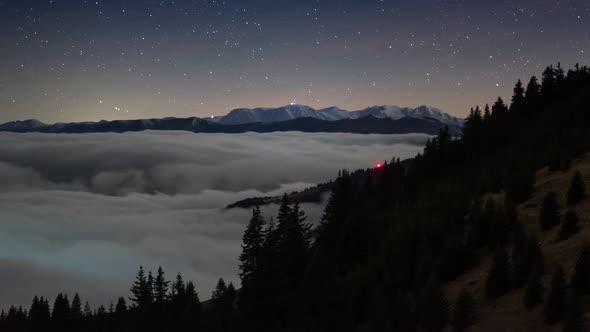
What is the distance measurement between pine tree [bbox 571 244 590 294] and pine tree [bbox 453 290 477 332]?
5347 mm

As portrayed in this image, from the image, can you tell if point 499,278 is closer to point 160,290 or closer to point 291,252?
point 291,252

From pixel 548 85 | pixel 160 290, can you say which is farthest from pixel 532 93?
pixel 160 290

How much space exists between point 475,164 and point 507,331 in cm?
6306

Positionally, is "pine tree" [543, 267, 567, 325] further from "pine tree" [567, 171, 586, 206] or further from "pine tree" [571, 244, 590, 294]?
"pine tree" [567, 171, 586, 206]

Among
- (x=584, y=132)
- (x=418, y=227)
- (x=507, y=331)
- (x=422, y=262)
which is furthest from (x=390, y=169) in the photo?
(x=507, y=331)

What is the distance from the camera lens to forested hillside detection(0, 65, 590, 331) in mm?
24000

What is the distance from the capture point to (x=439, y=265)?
105 ft

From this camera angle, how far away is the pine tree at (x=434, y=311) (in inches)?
996

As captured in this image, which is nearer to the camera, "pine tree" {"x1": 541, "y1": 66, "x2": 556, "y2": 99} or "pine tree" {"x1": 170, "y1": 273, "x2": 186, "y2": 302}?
"pine tree" {"x1": 170, "y1": 273, "x2": 186, "y2": 302}

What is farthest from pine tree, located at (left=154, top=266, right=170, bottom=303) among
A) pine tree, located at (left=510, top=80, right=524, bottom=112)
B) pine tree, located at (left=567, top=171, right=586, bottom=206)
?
pine tree, located at (left=510, top=80, right=524, bottom=112)

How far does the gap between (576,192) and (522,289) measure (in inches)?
498

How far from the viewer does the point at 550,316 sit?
2041cm

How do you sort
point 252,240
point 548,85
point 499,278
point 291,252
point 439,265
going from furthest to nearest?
1. point 548,85
2. point 252,240
3. point 291,252
4. point 439,265
5. point 499,278

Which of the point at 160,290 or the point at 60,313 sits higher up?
the point at 160,290
